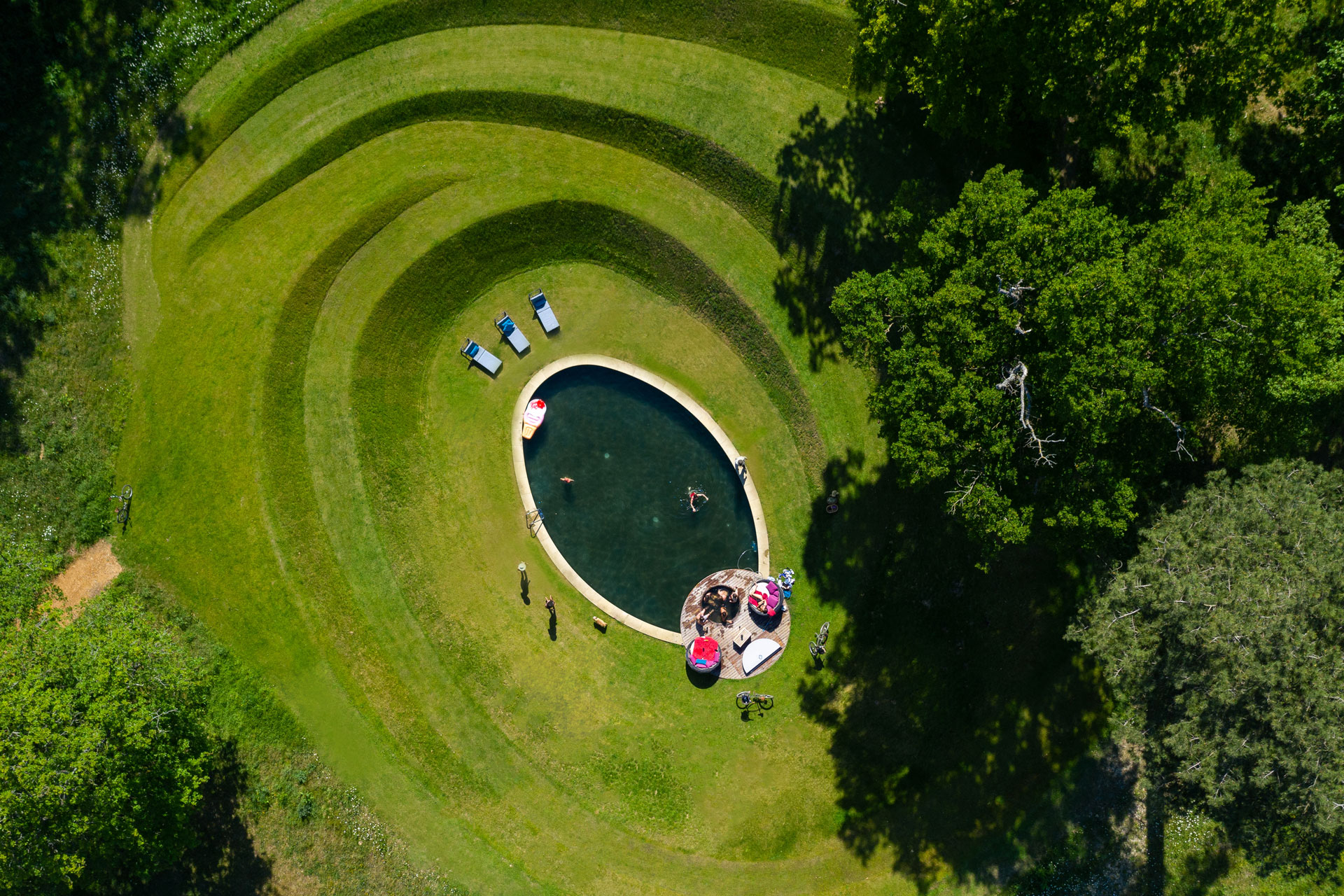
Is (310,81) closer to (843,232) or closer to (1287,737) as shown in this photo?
(843,232)

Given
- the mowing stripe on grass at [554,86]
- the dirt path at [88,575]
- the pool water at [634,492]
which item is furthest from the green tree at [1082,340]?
the dirt path at [88,575]

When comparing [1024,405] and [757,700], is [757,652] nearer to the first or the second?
[757,700]

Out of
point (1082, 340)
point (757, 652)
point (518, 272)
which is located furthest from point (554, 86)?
point (757, 652)

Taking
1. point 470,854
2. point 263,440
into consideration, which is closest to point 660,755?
point 470,854

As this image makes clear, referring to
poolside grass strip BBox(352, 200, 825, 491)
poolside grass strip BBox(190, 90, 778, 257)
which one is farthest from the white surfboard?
poolside grass strip BBox(190, 90, 778, 257)

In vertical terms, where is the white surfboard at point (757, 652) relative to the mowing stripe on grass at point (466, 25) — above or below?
below

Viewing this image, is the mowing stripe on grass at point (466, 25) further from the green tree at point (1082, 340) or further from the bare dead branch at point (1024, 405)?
the bare dead branch at point (1024, 405)
